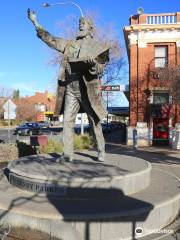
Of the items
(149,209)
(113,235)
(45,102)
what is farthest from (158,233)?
(45,102)

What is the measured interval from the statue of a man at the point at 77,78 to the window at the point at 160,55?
66.3 ft

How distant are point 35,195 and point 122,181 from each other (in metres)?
1.58

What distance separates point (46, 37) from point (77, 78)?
1121 millimetres

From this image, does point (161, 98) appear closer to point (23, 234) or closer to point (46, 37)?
A: point (46, 37)

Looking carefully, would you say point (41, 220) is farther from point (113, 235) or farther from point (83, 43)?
point (83, 43)

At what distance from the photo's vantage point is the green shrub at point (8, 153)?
49.5ft

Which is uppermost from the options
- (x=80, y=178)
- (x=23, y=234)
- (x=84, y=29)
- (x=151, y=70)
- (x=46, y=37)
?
(x=151, y=70)

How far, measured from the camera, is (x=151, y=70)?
28547mm

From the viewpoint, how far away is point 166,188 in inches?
321

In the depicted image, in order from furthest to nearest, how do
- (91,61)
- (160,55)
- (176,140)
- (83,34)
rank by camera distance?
(160,55), (176,140), (83,34), (91,61)

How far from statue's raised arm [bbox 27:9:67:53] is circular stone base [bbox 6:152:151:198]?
8.54 ft

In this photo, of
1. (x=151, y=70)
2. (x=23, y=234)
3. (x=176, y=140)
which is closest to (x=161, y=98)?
(x=151, y=70)

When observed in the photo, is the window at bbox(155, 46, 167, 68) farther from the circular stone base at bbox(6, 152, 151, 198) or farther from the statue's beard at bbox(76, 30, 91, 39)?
the circular stone base at bbox(6, 152, 151, 198)

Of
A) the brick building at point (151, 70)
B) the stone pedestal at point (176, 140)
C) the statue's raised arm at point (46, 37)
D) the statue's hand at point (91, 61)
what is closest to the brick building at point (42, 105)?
the brick building at point (151, 70)
